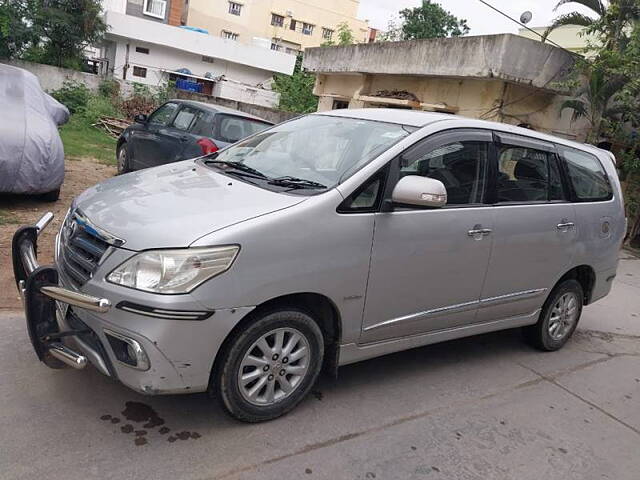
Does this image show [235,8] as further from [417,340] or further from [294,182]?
[417,340]

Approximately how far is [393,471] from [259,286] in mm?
1201

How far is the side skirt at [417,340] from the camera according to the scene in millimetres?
3531

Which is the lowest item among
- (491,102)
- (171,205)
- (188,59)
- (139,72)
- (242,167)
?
(171,205)

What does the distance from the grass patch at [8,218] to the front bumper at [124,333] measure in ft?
11.9

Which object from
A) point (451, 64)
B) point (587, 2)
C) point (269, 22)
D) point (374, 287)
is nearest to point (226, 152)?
point (374, 287)

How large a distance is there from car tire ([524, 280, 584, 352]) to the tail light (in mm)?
4664

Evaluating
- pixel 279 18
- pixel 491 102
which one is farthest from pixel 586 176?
pixel 279 18

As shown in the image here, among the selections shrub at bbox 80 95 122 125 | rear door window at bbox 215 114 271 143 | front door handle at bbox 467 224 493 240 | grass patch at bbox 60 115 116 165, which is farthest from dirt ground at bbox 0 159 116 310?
shrub at bbox 80 95 122 125

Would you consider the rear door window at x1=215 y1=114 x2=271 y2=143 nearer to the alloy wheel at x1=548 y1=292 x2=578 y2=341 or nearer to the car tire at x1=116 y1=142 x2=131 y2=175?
the car tire at x1=116 y1=142 x2=131 y2=175

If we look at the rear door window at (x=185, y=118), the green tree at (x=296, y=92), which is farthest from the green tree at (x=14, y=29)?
the rear door window at (x=185, y=118)

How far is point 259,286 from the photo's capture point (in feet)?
9.61

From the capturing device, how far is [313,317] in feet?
10.9

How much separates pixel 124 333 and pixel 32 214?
180 inches

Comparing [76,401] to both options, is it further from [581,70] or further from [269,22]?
[269,22]
